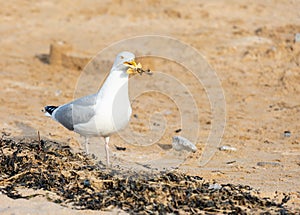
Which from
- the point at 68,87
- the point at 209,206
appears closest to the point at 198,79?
the point at 68,87

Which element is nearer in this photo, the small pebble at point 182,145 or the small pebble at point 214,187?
the small pebble at point 214,187

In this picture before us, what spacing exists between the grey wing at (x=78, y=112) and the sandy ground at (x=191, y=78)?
0.83m

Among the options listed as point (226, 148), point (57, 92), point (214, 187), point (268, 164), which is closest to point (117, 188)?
point (214, 187)

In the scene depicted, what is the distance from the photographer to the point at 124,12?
14328mm

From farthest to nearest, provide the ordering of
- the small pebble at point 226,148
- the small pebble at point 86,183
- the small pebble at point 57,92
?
the small pebble at point 57,92 → the small pebble at point 226,148 → the small pebble at point 86,183

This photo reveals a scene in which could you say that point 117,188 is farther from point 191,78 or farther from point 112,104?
point 191,78

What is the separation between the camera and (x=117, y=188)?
5359 millimetres

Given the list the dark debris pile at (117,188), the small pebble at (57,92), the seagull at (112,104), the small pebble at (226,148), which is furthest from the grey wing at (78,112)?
the small pebble at (57,92)

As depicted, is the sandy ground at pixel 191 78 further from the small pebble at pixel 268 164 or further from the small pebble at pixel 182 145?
the small pebble at pixel 182 145

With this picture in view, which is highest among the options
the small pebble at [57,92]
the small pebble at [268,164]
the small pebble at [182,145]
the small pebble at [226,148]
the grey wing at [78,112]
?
the grey wing at [78,112]

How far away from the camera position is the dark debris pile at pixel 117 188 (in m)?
5.09

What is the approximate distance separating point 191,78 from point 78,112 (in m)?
4.98

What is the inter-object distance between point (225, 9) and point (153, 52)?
330 cm

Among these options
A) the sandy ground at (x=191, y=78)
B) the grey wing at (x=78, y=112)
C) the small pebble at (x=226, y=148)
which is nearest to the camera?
the grey wing at (x=78, y=112)
